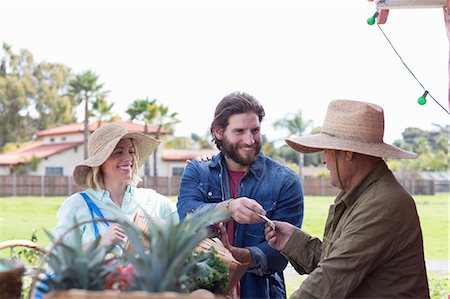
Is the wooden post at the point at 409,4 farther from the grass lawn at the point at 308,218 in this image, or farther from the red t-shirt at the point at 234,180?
the grass lawn at the point at 308,218

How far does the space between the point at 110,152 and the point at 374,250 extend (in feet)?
4.18

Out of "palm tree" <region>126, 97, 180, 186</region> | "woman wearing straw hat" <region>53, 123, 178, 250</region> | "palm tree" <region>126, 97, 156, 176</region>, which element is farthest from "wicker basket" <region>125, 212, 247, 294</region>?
"palm tree" <region>126, 97, 156, 176</region>

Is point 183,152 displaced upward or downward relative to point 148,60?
downward

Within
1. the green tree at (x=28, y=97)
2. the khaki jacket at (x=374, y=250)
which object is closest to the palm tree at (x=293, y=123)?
the green tree at (x=28, y=97)

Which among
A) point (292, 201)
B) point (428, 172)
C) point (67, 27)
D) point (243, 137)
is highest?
point (67, 27)

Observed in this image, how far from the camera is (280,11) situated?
145 ft

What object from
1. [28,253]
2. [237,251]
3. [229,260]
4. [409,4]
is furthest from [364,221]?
[28,253]

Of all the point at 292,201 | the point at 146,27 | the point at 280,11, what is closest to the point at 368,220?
the point at 292,201

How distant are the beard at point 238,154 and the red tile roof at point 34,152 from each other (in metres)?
34.5

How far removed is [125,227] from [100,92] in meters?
37.6

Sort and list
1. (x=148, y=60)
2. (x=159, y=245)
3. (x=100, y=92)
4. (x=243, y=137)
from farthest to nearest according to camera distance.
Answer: (x=148, y=60) → (x=100, y=92) → (x=243, y=137) → (x=159, y=245)

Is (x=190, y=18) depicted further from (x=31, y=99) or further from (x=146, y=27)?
(x=31, y=99)

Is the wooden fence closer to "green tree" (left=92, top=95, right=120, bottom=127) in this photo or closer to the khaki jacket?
"green tree" (left=92, top=95, right=120, bottom=127)

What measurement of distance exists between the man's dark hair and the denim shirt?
0.15 meters
